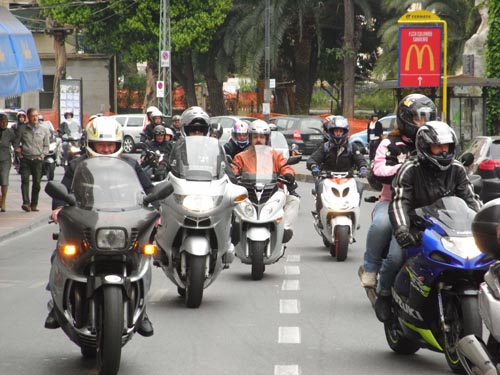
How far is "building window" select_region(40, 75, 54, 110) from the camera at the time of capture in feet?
254

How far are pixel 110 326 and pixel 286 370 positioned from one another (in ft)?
4.50

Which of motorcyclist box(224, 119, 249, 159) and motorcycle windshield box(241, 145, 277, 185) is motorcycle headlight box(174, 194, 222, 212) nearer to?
motorcycle windshield box(241, 145, 277, 185)

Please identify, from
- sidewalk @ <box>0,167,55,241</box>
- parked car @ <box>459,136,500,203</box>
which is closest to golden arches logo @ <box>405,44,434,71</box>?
sidewalk @ <box>0,167,55,241</box>

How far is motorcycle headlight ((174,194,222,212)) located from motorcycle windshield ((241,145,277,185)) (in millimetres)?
2473

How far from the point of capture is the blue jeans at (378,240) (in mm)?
9195

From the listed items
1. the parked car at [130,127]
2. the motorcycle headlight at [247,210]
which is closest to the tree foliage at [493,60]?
the parked car at [130,127]

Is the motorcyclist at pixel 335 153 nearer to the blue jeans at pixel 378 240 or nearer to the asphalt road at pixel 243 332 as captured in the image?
the asphalt road at pixel 243 332

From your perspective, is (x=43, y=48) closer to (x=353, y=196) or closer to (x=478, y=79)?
(x=478, y=79)

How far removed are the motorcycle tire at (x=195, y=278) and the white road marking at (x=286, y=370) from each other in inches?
105

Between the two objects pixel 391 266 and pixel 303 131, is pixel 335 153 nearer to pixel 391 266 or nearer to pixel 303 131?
pixel 391 266

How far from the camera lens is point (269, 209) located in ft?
44.2

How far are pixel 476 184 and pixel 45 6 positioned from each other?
199 feet

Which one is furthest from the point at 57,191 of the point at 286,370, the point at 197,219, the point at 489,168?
the point at 489,168

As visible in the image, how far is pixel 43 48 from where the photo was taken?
260ft
